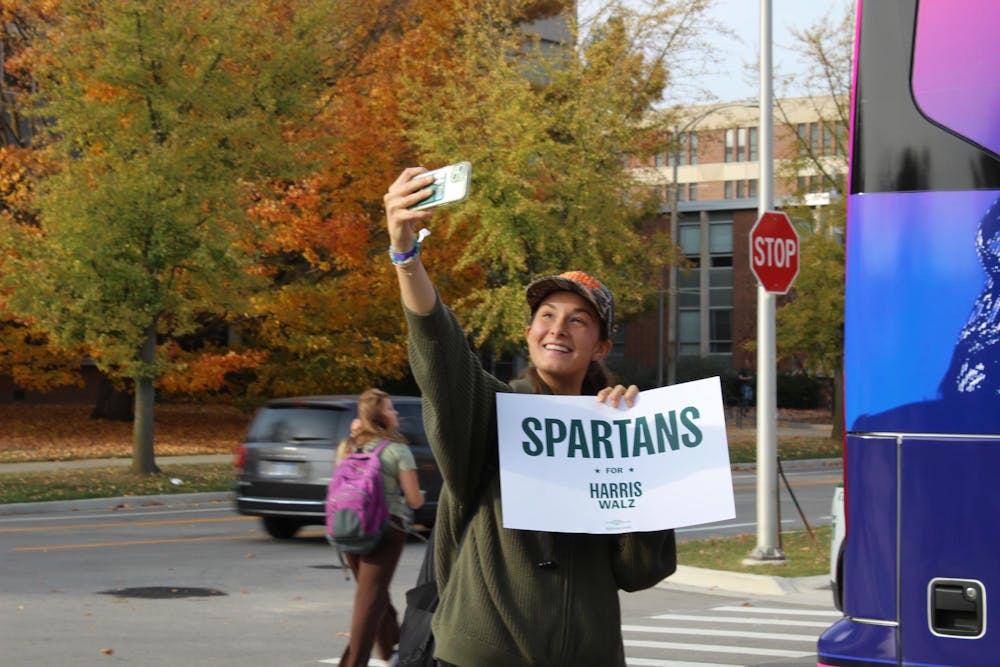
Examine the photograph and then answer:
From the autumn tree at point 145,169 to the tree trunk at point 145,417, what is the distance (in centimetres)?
2

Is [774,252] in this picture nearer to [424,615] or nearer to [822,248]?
[424,615]

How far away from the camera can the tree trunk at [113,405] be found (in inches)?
1560

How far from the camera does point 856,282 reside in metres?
4.83

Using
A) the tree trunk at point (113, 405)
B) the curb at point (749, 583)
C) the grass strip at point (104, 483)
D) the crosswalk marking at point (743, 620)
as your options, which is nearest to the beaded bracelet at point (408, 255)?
the crosswalk marking at point (743, 620)

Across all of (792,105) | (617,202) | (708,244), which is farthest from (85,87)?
(708,244)

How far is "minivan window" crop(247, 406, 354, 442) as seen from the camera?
1703 cm

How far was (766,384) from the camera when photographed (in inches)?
583

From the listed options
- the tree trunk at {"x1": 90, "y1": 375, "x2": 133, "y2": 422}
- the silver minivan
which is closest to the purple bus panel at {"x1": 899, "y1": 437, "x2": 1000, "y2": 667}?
the silver minivan

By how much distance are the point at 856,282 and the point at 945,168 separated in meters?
0.46

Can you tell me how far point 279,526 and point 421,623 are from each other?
14.0 m

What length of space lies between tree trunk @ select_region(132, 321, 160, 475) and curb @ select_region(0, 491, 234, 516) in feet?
7.08

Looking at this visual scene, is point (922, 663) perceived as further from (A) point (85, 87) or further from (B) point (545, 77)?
(B) point (545, 77)

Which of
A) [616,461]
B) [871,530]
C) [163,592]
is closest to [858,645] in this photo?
[871,530]

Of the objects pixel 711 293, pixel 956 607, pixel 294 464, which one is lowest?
pixel 294 464
